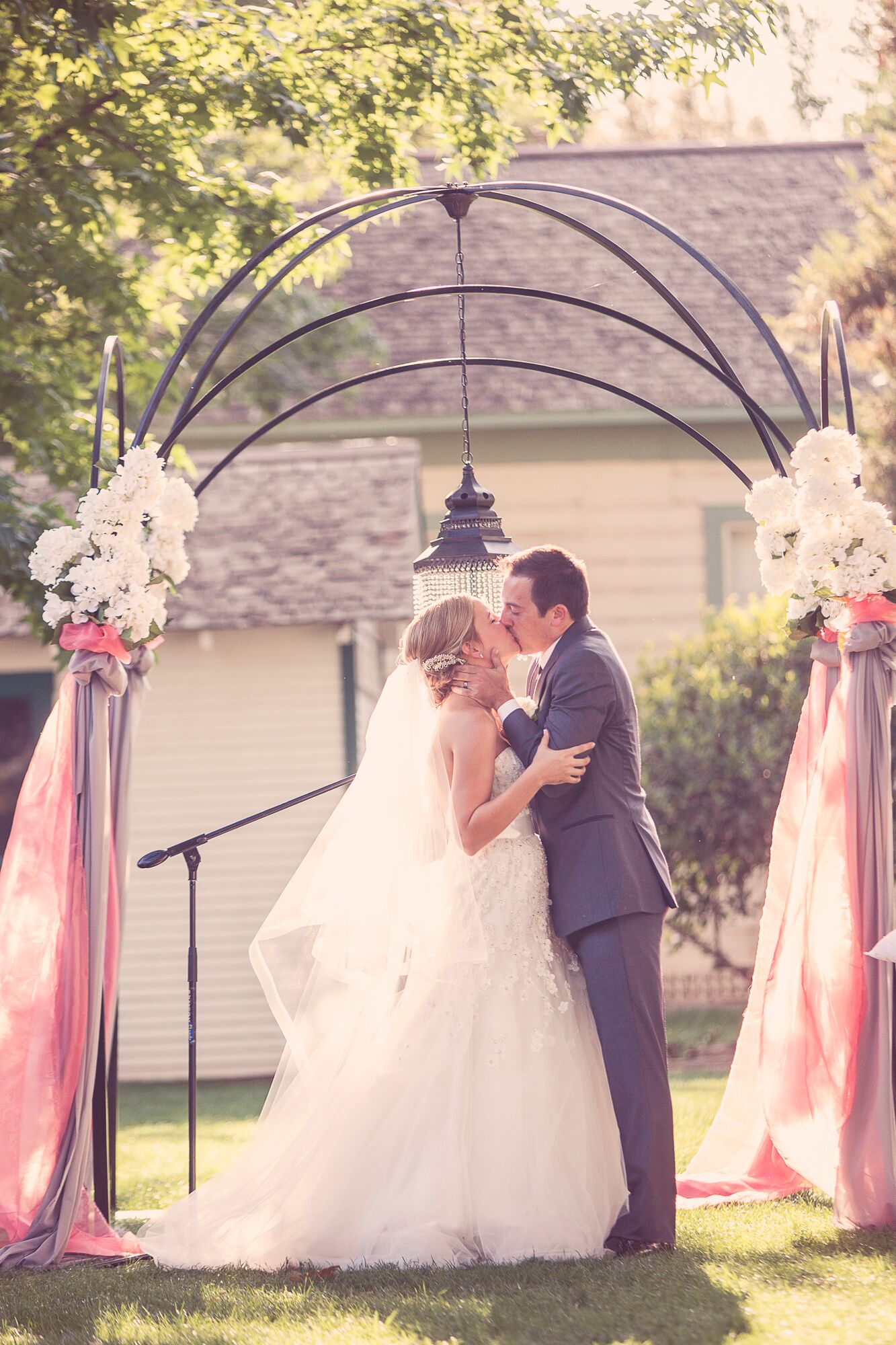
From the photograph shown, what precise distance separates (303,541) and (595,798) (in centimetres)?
648

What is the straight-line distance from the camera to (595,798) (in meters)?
4.95

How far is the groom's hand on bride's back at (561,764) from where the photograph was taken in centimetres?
480

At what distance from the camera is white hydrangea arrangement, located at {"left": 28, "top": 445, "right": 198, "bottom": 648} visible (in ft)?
17.6

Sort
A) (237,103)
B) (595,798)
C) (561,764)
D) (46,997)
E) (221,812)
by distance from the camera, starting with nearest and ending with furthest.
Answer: (561,764) → (595,798) → (46,997) → (237,103) → (221,812)

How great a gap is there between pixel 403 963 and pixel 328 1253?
94 cm

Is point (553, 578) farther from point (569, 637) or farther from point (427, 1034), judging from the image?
point (427, 1034)

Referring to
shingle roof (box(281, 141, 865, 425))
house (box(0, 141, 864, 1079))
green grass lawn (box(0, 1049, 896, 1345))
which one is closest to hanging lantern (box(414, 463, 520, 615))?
green grass lawn (box(0, 1049, 896, 1345))

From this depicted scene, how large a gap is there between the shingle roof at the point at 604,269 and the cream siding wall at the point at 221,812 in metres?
2.46

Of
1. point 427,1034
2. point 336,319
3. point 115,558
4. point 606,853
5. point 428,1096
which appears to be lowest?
point 428,1096

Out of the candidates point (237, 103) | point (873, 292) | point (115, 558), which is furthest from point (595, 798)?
point (873, 292)

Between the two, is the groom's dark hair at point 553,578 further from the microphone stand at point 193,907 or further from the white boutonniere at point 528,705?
the microphone stand at point 193,907

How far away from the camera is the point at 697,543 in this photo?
12.4m

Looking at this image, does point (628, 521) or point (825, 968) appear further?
point (628, 521)

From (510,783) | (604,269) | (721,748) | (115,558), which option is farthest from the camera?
(604,269)
